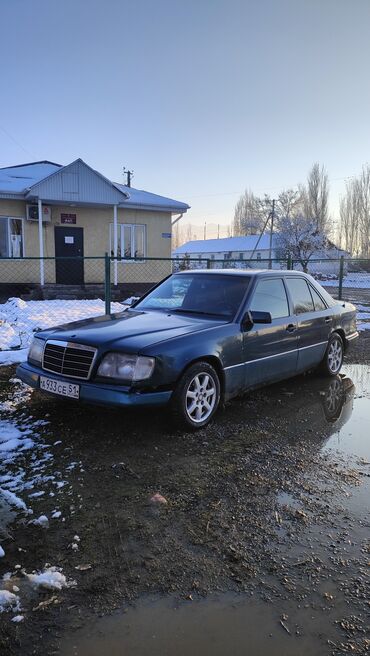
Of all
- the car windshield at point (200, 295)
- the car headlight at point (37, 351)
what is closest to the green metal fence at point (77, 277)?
the car windshield at point (200, 295)

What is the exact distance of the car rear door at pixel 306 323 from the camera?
5840 millimetres

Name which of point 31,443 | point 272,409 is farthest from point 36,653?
point 272,409

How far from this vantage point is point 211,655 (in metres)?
1.97

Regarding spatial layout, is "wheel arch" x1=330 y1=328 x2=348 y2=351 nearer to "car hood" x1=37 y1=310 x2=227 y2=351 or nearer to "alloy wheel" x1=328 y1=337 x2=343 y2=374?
"alloy wheel" x1=328 y1=337 x2=343 y2=374

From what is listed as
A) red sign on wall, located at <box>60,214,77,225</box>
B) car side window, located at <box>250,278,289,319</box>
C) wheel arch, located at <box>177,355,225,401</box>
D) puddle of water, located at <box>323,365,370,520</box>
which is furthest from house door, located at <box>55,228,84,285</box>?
wheel arch, located at <box>177,355,225,401</box>

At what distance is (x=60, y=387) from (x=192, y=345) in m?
1.24

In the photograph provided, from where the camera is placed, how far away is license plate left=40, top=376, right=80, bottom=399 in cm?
413

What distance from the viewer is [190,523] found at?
2953 mm

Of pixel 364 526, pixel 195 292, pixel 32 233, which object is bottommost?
pixel 364 526

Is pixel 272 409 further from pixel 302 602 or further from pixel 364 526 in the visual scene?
pixel 302 602

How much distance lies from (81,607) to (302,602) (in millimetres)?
1053

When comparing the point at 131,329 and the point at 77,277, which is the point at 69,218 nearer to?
the point at 77,277

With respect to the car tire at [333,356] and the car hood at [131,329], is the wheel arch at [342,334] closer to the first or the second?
the car tire at [333,356]

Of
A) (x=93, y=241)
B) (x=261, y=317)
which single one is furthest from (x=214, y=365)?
(x=93, y=241)
